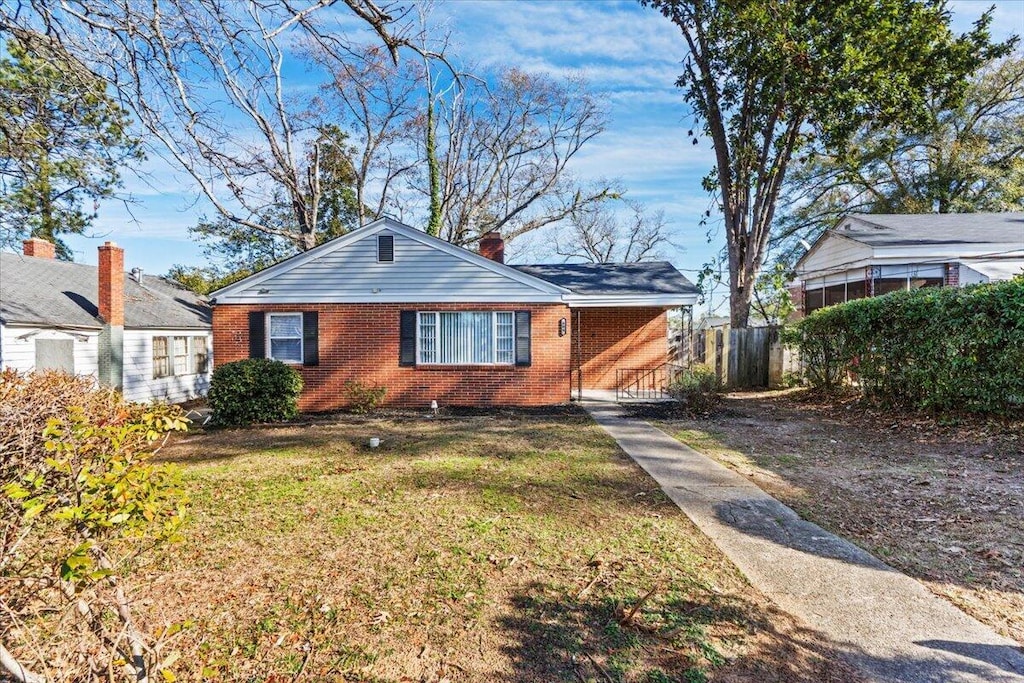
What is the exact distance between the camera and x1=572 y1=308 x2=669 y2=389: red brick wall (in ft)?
49.0

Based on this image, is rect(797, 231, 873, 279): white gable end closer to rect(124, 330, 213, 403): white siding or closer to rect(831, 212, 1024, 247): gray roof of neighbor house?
rect(831, 212, 1024, 247): gray roof of neighbor house

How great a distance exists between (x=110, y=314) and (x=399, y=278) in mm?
9299

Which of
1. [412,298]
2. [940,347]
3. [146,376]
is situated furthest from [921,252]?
[146,376]

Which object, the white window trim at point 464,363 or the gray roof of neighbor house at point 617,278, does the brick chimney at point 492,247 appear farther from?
the white window trim at point 464,363

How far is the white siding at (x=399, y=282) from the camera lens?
12.2 meters

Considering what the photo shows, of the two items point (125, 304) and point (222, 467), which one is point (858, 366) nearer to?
point (222, 467)

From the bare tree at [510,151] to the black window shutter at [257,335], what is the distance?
14420 mm

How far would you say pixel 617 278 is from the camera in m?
14.5

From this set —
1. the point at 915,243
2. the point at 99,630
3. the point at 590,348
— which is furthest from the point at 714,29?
the point at 99,630

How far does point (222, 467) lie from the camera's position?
268 inches

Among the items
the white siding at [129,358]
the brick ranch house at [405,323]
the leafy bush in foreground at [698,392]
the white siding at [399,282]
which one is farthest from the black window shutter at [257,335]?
the leafy bush in foreground at [698,392]

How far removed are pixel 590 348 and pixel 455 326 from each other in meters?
4.54

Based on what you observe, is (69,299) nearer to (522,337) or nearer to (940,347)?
(522,337)

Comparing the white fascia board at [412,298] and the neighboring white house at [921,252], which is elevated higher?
the neighboring white house at [921,252]
